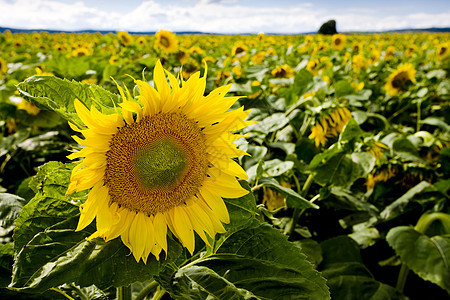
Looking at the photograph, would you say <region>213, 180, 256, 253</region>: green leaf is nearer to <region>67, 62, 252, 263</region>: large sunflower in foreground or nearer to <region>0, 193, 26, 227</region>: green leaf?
<region>67, 62, 252, 263</region>: large sunflower in foreground

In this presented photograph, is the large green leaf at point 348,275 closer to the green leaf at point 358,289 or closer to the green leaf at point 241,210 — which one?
the green leaf at point 358,289

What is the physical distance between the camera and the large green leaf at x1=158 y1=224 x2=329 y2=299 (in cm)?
81

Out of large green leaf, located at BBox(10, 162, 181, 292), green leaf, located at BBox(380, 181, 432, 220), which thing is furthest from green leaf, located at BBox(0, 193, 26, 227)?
green leaf, located at BBox(380, 181, 432, 220)

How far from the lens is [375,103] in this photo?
3723 mm

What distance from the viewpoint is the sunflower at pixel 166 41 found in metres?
4.14

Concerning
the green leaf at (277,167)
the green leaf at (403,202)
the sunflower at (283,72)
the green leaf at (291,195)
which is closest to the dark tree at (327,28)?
the sunflower at (283,72)

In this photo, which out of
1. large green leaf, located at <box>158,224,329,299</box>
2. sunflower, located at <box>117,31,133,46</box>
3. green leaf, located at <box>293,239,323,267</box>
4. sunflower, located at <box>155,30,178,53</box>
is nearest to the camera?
large green leaf, located at <box>158,224,329,299</box>

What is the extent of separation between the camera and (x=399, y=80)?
378 cm

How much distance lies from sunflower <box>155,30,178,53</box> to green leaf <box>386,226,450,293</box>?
3.22 m

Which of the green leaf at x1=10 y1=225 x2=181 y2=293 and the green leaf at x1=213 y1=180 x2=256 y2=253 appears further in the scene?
the green leaf at x1=213 y1=180 x2=256 y2=253

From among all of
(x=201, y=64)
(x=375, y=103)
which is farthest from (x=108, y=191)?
(x=375, y=103)

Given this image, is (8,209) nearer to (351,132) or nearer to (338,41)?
(351,132)

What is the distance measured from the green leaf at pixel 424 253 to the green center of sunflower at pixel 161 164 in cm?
116

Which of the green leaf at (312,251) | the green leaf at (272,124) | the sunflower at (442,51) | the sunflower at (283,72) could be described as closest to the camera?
the green leaf at (312,251)
